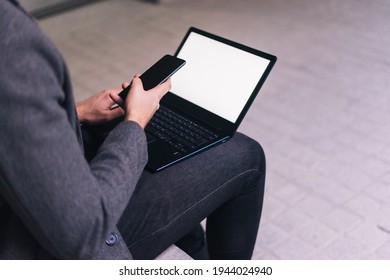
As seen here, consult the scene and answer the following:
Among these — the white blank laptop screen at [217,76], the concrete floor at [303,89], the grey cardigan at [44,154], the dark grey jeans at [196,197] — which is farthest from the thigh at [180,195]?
the concrete floor at [303,89]

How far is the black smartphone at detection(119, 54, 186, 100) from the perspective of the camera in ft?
3.51

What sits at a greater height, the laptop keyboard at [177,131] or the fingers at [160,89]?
the fingers at [160,89]

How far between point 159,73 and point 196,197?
261 mm

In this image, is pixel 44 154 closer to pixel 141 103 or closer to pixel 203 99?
pixel 141 103

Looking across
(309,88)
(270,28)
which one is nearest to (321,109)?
(309,88)

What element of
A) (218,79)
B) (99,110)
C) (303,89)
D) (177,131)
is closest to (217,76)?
(218,79)

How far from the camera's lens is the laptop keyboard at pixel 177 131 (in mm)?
1188

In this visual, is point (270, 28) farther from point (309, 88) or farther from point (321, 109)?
point (321, 109)

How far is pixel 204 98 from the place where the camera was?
1.33 m

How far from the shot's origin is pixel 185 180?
1.13m

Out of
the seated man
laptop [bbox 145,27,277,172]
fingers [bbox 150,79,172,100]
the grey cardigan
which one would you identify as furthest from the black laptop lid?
the grey cardigan

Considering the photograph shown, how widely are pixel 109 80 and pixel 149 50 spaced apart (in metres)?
0.38

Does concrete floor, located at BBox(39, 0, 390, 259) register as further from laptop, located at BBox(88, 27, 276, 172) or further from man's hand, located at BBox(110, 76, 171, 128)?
man's hand, located at BBox(110, 76, 171, 128)

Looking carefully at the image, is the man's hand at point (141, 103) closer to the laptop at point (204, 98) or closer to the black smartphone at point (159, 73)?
the black smartphone at point (159, 73)
